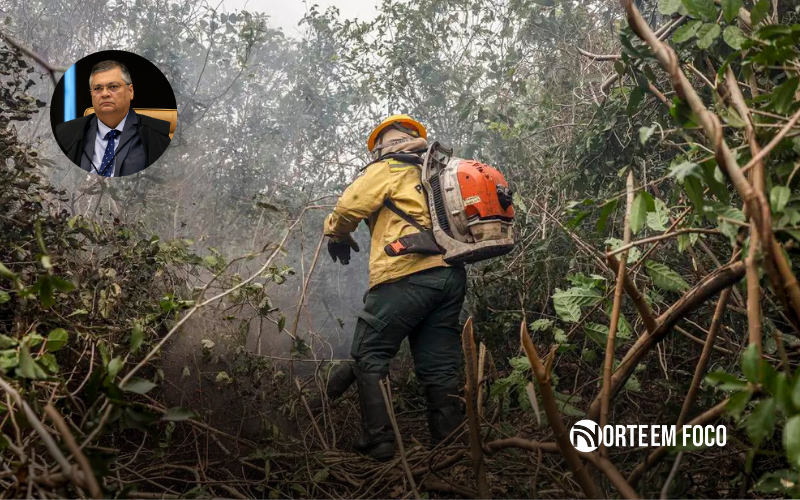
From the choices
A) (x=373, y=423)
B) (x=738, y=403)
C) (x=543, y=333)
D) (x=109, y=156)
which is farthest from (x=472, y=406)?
(x=109, y=156)

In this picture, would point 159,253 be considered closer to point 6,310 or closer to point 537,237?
point 6,310

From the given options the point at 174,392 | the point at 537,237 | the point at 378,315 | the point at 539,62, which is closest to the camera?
the point at 174,392

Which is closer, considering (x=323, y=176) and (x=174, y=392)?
(x=174, y=392)

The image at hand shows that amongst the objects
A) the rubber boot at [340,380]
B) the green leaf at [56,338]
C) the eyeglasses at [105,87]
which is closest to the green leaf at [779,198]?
the green leaf at [56,338]

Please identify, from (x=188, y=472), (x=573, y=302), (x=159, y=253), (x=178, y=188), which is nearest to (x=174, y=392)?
(x=188, y=472)

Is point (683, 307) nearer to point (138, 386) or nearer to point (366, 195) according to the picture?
point (138, 386)

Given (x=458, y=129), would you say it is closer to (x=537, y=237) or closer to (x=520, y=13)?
(x=520, y=13)

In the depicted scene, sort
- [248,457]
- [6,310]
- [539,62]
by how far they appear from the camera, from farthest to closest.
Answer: [539,62] < [248,457] < [6,310]

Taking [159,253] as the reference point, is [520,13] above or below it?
above

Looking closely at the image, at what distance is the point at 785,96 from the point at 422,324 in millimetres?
2779

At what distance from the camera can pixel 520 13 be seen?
6.83 m

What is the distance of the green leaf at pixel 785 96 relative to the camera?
1.50 metres

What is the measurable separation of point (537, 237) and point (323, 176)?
3.79m

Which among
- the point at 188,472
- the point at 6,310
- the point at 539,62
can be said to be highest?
the point at 539,62
